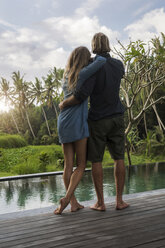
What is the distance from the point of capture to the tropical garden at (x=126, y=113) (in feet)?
27.3

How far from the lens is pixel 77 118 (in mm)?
2359

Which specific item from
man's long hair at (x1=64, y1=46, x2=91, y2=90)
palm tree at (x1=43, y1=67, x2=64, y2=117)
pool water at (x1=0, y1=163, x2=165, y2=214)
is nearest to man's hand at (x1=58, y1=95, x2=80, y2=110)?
man's long hair at (x1=64, y1=46, x2=91, y2=90)

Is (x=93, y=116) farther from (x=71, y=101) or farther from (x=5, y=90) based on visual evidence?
(x=5, y=90)

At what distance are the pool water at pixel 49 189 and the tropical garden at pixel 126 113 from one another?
99.1 inches

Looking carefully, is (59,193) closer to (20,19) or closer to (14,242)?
(14,242)

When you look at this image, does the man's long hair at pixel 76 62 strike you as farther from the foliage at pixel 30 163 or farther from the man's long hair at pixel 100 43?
the foliage at pixel 30 163

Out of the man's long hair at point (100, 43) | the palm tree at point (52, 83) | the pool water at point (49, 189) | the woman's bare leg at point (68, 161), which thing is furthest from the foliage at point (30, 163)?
the palm tree at point (52, 83)

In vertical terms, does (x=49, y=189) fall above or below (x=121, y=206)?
below

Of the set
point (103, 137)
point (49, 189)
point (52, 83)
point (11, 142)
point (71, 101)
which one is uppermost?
point (52, 83)

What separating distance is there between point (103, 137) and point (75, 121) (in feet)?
0.93

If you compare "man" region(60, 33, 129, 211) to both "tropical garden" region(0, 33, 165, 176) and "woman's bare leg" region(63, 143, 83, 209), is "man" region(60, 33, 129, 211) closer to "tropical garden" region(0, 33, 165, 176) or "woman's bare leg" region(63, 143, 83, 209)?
"woman's bare leg" region(63, 143, 83, 209)

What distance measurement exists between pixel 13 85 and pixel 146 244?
3033 centimetres

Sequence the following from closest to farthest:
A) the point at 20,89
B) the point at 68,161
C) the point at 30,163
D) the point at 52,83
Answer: the point at 68,161 → the point at 30,163 → the point at 52,83 → the point at 20,89

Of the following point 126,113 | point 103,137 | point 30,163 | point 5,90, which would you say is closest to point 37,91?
point 5,90
